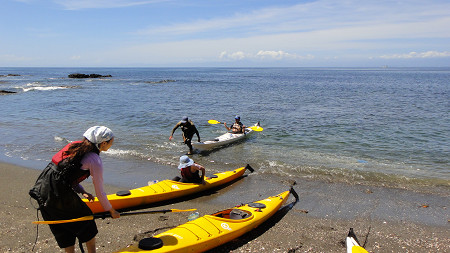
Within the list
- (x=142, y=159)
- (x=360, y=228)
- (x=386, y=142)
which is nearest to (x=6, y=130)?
(x=142, y=159)

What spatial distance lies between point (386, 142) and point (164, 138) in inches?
394

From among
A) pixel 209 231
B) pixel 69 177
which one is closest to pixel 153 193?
pixel 209 231

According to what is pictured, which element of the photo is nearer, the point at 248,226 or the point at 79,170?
the point at 79,170

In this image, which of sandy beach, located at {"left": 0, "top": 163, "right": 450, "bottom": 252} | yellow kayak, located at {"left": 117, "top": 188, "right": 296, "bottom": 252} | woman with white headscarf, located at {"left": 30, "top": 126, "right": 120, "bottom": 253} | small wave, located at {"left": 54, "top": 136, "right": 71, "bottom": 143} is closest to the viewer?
woman with white headscarf, located at {"left": 30, "top": 126, "right": 120, "bottom": 253}

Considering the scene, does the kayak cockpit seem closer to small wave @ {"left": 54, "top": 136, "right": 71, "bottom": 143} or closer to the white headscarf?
the white headscarf

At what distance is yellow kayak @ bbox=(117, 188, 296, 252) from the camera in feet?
15.0

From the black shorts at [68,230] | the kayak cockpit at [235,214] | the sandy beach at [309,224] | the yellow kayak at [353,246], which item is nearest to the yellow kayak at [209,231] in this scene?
the kayak cockpit at [235,214]

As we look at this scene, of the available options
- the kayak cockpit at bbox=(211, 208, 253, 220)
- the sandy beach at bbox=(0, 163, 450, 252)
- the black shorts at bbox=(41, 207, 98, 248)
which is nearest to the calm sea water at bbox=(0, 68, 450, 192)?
the sandy beach at bbox=(0, 163, 450, 252)

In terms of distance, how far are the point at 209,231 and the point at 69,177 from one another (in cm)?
261

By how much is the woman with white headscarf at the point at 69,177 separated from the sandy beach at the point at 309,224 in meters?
1.74

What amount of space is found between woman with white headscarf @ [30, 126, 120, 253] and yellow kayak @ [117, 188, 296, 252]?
1.18 m

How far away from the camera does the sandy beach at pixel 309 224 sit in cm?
552

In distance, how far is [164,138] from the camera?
14.7 meters

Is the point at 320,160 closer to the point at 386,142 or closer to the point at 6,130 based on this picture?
the point at 386,142
